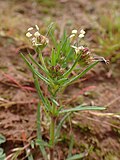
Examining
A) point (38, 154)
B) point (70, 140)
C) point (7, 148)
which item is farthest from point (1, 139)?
point (70, 140)

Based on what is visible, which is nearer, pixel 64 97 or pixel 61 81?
pixel 61 81

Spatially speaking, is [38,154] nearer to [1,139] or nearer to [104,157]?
[1,139]

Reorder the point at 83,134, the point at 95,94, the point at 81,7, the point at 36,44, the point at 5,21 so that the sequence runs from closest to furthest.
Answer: the point at 36,44 → the point at 83,134 → the point at 95,94 → the point at 5,21 → the point at 81,7

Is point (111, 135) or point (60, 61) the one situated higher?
point (60, 61)

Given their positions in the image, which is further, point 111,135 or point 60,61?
point 111,135

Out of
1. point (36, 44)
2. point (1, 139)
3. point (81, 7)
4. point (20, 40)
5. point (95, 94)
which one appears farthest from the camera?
point (81, 7)

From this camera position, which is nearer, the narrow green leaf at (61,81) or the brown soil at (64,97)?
the narrow green leaf at (61,81)

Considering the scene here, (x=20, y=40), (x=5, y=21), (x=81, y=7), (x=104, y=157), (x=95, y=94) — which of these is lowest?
(x=104, y=157)

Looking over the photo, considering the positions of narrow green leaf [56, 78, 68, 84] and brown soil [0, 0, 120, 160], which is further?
brown soil [0, 0, 120, 160]
